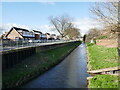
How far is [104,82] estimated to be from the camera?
15.2 meters

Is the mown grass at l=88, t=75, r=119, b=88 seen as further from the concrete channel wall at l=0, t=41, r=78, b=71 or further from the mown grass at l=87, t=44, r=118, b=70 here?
the concrete channel wall at l=0, t=41, r=78, b=71

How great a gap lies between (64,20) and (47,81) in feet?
228

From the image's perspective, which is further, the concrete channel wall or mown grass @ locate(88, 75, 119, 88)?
the concrete channel wall

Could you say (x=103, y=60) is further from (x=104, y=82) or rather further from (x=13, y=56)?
(x=13, y=56)

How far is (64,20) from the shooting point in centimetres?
8544

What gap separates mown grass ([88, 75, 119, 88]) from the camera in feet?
47.6

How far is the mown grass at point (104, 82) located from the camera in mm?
14506

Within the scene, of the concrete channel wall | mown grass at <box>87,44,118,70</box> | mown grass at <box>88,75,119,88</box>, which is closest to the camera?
mown grass at <box>88,75,119,88</box>

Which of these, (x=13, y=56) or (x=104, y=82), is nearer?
(x=104, y=82)

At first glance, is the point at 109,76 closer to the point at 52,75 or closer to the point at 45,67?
the point at 52,75

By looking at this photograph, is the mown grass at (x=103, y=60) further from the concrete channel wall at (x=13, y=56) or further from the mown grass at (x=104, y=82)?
the concrete channel wall at (x=13, y=56)

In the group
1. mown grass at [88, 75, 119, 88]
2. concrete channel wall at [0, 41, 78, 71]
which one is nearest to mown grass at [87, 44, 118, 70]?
mown grass at [88, 75, 119, 88]

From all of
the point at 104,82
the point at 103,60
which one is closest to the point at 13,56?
the point at 104,82

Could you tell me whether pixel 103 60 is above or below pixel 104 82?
above
